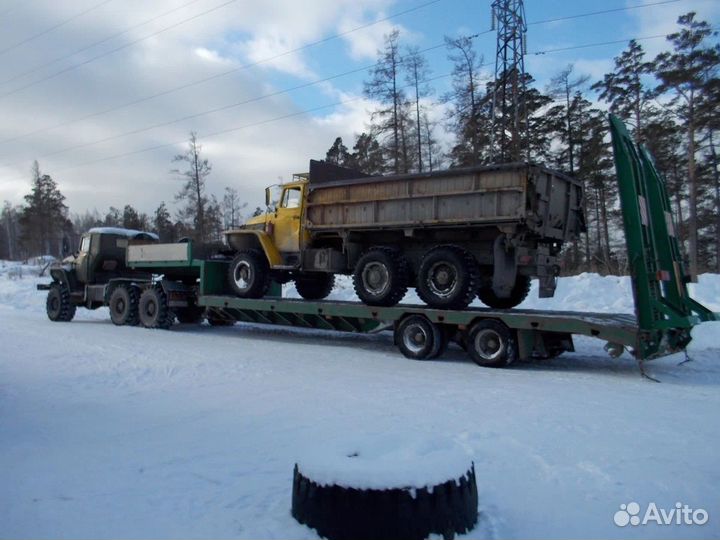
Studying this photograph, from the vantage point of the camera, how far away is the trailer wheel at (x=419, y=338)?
10.1m

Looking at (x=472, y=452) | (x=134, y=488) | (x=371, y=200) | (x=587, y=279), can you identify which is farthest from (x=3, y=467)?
(x=587, y=279)

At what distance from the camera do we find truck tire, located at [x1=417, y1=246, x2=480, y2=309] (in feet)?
32.9

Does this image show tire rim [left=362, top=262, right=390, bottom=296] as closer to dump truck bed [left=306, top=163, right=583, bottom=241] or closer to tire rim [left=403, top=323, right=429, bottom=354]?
dump truck bed [left=306, top=163, right=583, bottom=241]

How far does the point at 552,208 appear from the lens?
10.3 metres

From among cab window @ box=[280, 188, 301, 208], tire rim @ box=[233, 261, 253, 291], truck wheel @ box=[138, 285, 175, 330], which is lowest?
truck wheel @ box=[138, 285, 175, 330]

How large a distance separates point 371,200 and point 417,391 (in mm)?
4714

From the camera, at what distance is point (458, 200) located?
1016 cm

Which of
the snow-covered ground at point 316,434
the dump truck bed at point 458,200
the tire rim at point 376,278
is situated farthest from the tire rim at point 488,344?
the tire rim at point 376,278

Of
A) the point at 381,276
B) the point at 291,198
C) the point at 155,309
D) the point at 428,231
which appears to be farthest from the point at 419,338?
the point at 155,309

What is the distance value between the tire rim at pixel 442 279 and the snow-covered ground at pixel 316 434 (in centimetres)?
124

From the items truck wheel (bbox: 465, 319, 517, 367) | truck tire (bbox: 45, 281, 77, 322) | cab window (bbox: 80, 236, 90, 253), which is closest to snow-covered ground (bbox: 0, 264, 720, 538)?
truck wheel (bbox: 465, 319, 517, 367)

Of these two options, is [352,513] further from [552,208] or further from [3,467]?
[552,208]

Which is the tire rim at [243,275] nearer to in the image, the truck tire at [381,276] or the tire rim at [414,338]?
the truck tire at [381,276]

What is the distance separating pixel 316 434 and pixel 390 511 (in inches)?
92.8
